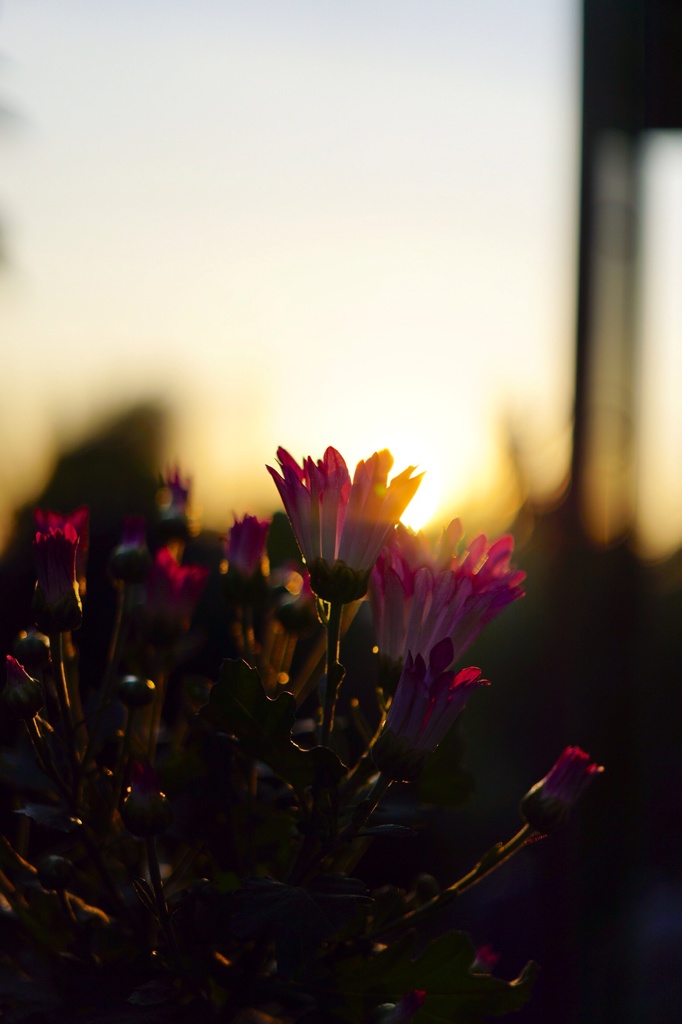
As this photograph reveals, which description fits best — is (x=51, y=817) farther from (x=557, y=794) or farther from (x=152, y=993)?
(x=557, y=794)

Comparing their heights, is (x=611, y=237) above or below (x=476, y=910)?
above

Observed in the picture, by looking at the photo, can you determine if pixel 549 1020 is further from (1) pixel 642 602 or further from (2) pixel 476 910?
(1) pixel 642 602

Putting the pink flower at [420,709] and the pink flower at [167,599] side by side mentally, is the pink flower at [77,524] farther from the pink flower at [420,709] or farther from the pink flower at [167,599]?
the pink flower at [420,709]

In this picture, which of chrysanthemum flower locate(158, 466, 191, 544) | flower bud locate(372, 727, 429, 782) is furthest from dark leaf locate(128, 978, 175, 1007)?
chrysanthemum flower locate(158, 466, 191, 544)

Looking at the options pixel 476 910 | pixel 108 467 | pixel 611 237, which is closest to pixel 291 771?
pixel 611 237

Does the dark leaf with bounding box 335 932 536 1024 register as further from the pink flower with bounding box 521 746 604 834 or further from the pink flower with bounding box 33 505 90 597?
the pink flower with bounding box 33 505 90 597

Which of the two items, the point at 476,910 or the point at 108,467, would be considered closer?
the point at 476,910
